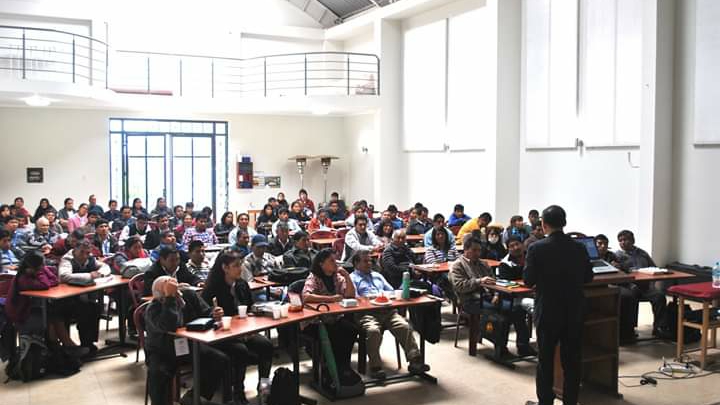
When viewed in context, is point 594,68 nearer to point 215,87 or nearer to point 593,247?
point 593,247

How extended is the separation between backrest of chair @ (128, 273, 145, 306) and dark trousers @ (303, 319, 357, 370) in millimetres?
1904

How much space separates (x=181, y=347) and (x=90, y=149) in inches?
501

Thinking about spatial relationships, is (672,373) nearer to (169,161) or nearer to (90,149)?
(169,161)

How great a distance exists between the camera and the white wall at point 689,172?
10125 millimetres

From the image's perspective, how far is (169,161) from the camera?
17.7 m

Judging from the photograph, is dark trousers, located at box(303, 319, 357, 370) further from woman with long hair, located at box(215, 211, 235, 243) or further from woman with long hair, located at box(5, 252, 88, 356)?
woman with long hair, located at box(215, 211, 235, 243)

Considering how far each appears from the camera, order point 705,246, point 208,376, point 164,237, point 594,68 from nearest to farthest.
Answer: point 208,376
point 164,237
point 705,246
point 594,68

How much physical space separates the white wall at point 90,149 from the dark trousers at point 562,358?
14.0 m

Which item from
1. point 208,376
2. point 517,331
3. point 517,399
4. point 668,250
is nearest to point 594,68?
point 668,250

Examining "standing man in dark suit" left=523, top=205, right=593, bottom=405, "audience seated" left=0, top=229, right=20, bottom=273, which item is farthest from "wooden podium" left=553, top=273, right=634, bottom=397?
"audience seated" left=0, top=229, right=20, bottom=273

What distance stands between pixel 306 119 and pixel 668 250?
11037mm

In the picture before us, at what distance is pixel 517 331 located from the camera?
23.3ft

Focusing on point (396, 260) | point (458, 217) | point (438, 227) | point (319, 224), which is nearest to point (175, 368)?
point (396, 260)

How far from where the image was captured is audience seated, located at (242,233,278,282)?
305 inches
